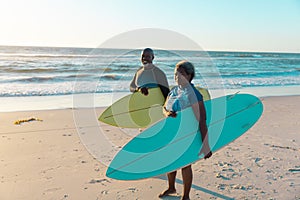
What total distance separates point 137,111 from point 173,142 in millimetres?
1710

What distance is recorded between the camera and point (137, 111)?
187 inches

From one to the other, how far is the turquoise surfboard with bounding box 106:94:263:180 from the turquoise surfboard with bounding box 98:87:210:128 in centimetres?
87

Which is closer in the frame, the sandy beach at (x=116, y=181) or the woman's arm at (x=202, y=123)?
the woman's arm at (x=202, y=123)

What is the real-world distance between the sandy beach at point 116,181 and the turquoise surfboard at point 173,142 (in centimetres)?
52

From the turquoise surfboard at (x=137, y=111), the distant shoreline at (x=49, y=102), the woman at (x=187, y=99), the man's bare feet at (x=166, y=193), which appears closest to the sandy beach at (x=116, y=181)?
the man's bare feet at (x=166, y=193)

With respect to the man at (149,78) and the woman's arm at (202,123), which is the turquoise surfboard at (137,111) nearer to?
the man at (149,78)

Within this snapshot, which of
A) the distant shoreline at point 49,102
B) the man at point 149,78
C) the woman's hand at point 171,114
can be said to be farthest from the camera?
the distant shoreline at point 49,102

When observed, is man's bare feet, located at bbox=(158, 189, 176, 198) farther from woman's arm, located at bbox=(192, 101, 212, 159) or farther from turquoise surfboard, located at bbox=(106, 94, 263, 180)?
woman's arm, located at bbox=(192, 101, 212, 159)

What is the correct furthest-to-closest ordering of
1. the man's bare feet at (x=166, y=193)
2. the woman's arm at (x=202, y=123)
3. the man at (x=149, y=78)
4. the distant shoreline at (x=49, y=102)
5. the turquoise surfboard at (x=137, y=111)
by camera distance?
the distant shoreline at (x=49, y=102) → the turquoise surfboard at (x=137, y=111) → the man at (x=149, y=78) → the man's bare feet at (x=166, y=193) → the woman's arm at (x=202, y=123)

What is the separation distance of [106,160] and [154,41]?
1753 millimetres

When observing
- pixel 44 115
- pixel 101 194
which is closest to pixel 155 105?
pixel 101 194

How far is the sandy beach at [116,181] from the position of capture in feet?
10.7

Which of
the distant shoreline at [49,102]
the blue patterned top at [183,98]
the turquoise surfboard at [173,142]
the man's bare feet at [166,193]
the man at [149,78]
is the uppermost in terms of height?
the man at [149,78]

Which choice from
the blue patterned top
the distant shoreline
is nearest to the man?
the blue patterned top
